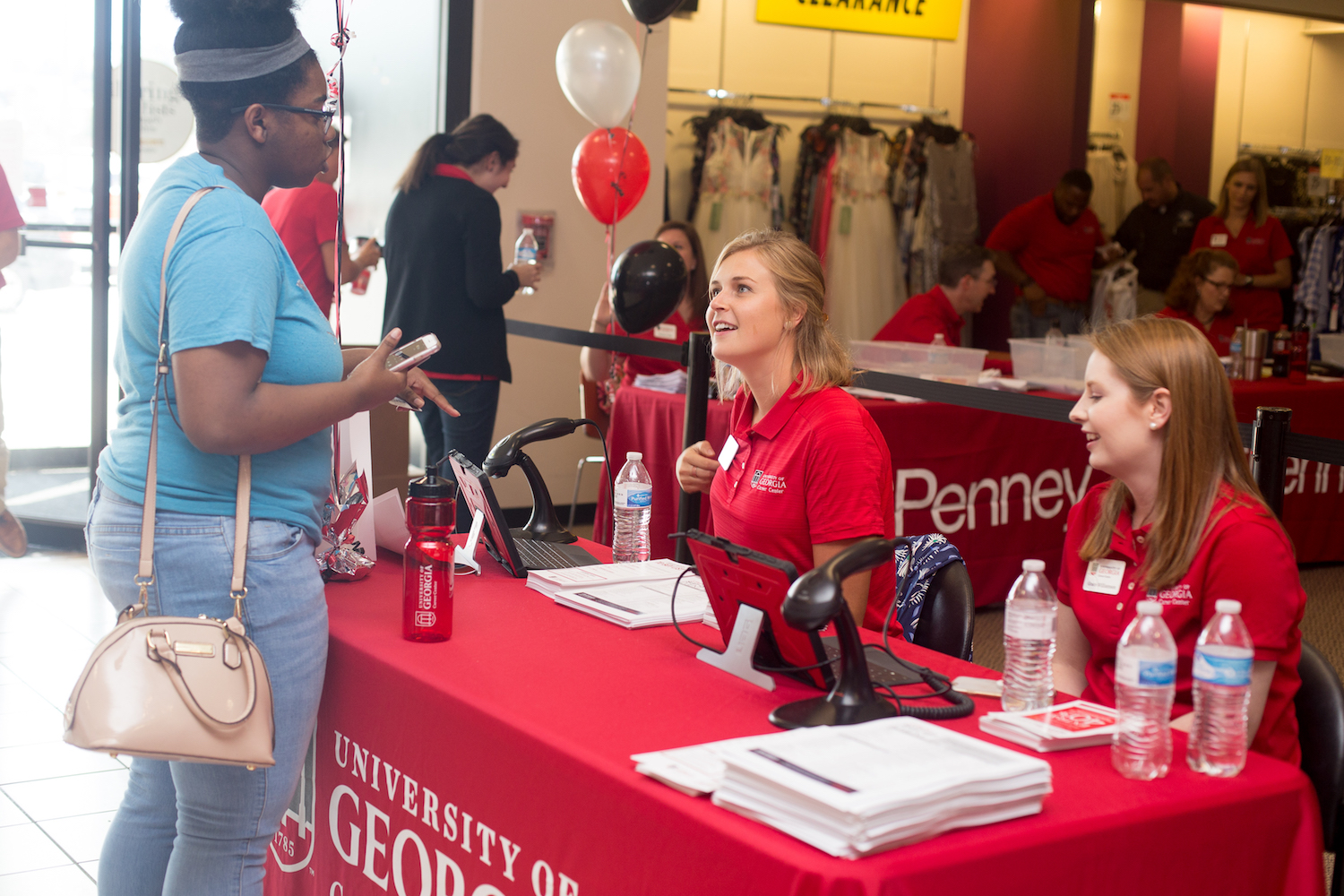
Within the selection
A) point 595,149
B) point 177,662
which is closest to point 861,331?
point 595,149

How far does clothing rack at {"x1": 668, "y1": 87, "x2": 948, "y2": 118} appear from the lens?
24.3 feet

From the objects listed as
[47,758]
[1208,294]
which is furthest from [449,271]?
[1208,294]

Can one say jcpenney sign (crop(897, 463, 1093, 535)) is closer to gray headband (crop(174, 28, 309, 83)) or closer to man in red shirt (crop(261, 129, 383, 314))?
man in red shirt (crop(261, 129, 383, 314))

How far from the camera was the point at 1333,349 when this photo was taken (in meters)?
5.96

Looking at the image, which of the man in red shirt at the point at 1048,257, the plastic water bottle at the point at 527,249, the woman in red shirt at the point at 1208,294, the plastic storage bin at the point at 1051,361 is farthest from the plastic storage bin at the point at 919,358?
the man in red shirt at the point at 1048,257

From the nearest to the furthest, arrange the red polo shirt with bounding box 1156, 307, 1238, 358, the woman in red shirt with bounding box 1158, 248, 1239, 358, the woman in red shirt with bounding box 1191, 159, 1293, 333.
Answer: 1. the woman in red shirt with bounding box 1158, 248, 1239, 358
2. the red polo shirt with bounding box 1156, 307, 1238, 358
3. the woman in red shirt with bounding box 1191, 159, 1293, 333

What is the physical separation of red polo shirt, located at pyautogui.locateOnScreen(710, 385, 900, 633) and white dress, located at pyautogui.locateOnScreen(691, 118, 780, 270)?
510cm

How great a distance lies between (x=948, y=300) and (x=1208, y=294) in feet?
4.90

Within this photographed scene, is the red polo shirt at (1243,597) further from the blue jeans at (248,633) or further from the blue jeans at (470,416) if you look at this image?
the blue jeans at (470,416)

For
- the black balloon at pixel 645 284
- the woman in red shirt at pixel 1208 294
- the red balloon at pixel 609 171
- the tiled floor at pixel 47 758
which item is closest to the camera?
the tiled floor at pixel 47 758

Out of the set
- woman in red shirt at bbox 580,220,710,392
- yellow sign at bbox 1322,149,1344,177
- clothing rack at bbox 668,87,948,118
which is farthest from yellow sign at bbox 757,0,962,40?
woman in red shirt at bbox 580,220,710,392

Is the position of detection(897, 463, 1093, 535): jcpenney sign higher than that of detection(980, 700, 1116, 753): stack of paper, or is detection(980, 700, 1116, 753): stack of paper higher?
detection(980, 700, 1116, 753): stack of paper

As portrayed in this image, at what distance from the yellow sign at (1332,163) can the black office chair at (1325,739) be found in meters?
7.84

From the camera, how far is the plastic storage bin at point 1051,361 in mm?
4727
